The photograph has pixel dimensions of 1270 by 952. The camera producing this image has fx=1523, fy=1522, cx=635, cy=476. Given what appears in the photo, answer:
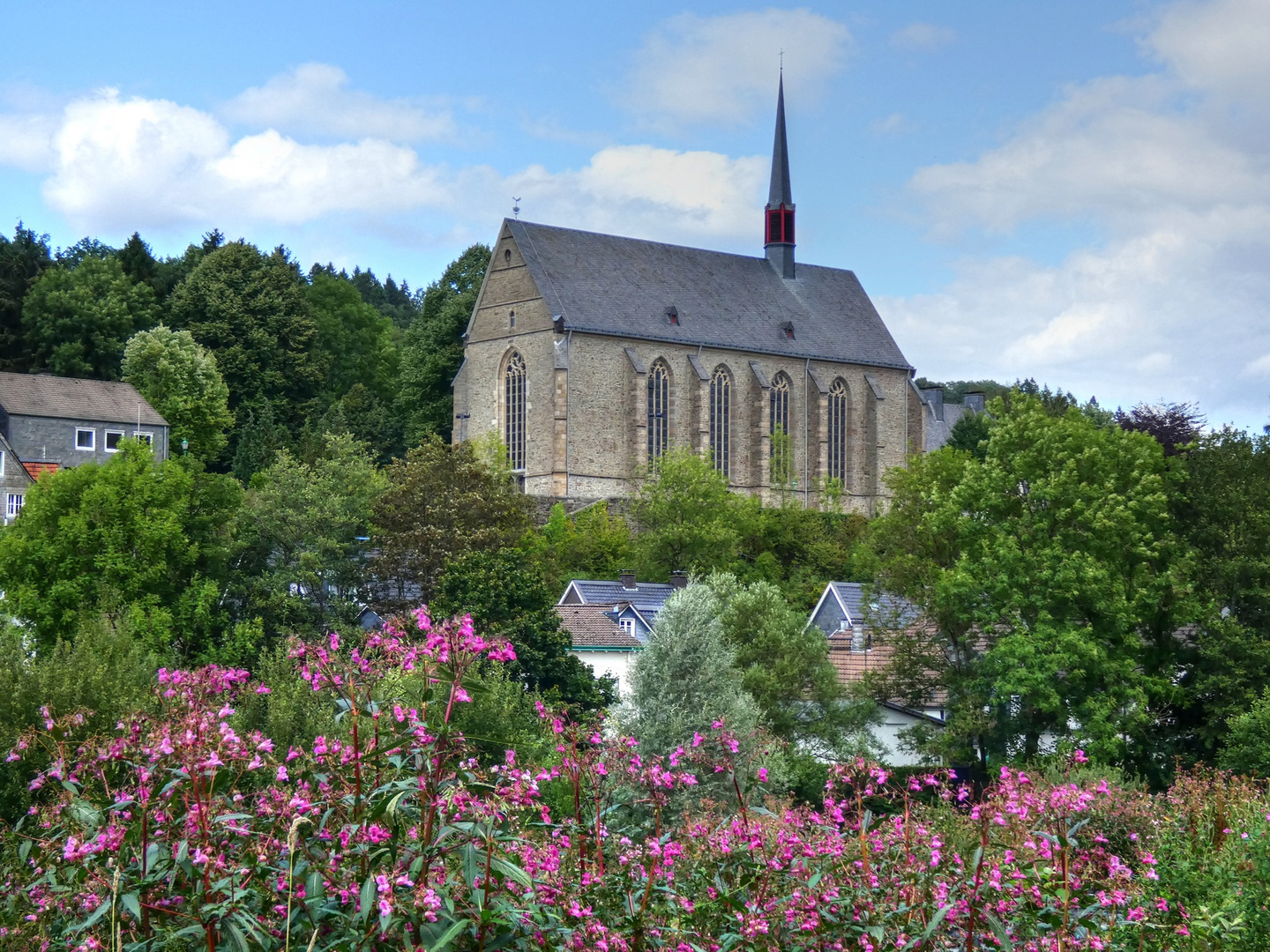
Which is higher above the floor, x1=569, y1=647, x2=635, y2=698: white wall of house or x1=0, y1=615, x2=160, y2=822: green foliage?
x1=0, y1=615, x2=160, y2=822: green foliage

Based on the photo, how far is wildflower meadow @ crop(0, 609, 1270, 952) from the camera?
18.2 ft

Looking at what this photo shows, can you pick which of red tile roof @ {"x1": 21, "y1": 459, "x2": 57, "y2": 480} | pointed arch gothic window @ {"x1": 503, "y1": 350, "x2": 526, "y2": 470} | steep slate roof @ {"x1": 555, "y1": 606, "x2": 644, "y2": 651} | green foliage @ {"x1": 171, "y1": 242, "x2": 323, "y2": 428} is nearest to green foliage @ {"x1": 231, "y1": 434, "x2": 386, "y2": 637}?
steep slate roof @ {"x1": 555, "y1": 606, "x2": 644, "y2": 651}

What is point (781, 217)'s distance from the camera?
261 ft

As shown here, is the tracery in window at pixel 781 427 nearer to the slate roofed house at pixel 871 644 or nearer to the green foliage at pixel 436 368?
the green foliage at pixel 436 368

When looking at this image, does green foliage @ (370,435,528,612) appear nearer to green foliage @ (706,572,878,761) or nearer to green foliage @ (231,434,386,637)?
green foliage @ (231,434,386,637)

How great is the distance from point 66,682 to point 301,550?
18.5m

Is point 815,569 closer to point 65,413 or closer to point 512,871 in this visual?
point 65,413

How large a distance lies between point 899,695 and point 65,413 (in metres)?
39.5

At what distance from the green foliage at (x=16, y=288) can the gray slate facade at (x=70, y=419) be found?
11832mm

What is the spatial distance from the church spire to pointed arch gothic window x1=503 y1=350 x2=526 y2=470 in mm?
16749

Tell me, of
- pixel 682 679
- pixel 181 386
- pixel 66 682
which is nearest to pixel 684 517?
pixel 682 679

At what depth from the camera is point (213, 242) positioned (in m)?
86.8

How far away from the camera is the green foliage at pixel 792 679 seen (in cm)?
3766

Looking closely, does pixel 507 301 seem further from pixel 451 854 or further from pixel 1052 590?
pixel 451 854
